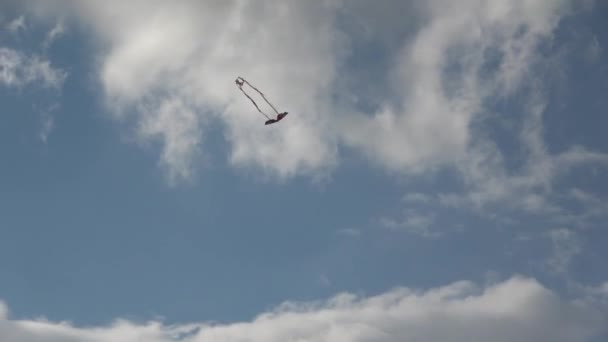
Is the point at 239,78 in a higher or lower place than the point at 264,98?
higher

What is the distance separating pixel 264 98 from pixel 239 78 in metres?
11.9

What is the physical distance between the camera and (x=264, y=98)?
89812mm

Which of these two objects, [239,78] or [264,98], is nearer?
[264,98]

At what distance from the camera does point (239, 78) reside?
99.4 m
